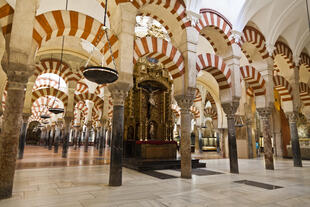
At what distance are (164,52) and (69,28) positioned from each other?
2.76 m

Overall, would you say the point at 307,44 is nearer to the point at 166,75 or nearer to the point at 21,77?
the point at 166,75

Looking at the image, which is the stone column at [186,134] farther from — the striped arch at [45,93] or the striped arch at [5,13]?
the striped arch at [45,93]

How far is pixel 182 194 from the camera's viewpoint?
324 cm

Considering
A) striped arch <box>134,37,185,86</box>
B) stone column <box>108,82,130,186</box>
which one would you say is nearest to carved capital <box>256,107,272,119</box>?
striped arch <box>134,37,185,86</box>

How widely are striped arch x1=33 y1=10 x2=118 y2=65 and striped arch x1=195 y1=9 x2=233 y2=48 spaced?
8.60ft

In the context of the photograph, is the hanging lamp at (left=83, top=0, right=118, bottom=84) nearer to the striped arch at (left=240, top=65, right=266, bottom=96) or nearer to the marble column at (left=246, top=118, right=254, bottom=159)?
the striped arch at (left=240, top=65, right=266, bottom=96)

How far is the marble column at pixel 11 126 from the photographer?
286 centimetres

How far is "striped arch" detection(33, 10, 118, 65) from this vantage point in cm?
463

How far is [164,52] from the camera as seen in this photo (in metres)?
4.93

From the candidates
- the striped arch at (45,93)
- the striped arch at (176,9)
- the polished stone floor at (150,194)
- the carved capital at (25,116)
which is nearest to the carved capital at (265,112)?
the polished stone floor at (150,194)

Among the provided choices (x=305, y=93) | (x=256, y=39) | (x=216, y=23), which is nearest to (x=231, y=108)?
(x=216, y=23)

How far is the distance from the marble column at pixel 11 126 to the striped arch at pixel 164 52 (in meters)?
2.41

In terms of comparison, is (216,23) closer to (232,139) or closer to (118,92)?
(232,139)

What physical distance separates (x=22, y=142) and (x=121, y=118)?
6.95m
